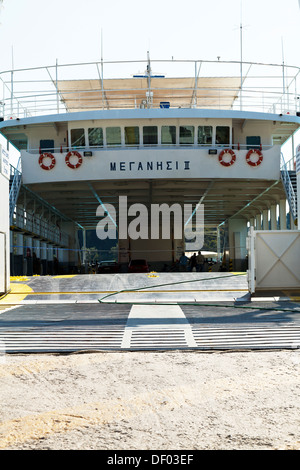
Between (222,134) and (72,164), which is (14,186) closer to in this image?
(72,164)

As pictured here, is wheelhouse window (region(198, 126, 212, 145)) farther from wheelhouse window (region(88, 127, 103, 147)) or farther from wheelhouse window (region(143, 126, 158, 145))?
wheelhouse window (region(88, 127, 103, 147))

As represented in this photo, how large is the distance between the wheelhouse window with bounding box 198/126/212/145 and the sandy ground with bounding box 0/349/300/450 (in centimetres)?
1974

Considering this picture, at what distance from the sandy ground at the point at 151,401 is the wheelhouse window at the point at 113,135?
774 inches

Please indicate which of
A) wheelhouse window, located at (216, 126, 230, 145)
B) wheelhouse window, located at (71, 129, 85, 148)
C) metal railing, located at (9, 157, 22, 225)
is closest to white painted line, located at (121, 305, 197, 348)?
metal railing, located at (9, 157, 22, 225)

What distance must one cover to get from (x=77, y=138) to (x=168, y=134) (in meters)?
4.48

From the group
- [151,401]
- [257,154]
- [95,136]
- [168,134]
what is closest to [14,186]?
[95,136]

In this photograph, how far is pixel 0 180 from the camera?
11.4 meters

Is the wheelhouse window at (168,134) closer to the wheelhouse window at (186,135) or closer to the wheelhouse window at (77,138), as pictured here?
the wheelhouse window at (186,135)

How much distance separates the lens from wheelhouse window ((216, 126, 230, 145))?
24475 mm

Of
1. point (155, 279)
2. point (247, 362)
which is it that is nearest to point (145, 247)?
point (155, 279)

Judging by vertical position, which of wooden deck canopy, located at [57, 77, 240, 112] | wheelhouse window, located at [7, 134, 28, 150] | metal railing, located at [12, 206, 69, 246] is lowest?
metal railing, located at [12, 206, 69, 246]

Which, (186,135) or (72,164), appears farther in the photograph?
(186,135)

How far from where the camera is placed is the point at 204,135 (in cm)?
2438
